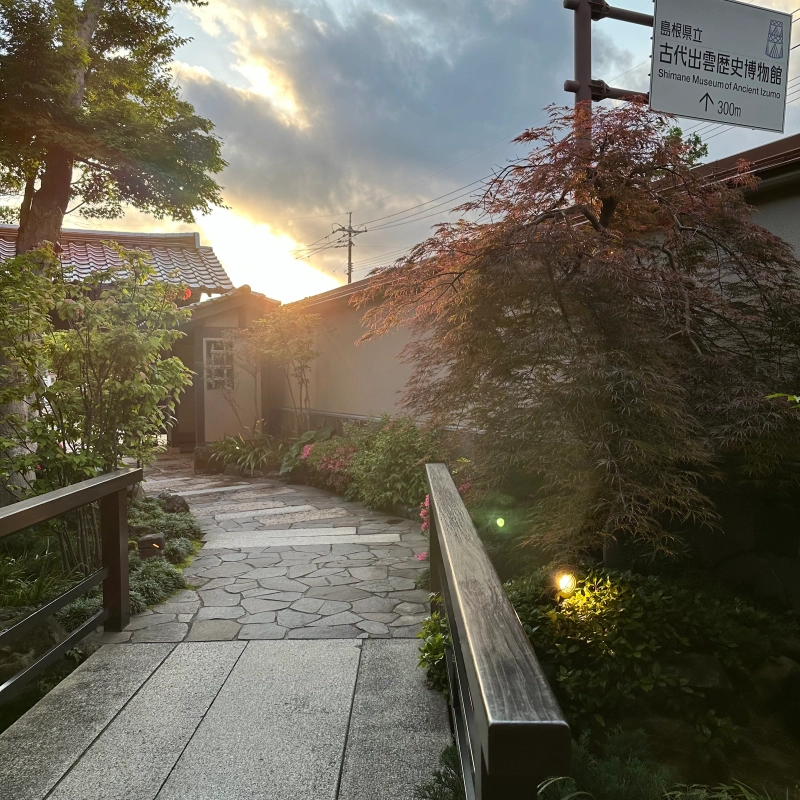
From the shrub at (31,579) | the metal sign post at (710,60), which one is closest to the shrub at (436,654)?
the shrub at (31,579)

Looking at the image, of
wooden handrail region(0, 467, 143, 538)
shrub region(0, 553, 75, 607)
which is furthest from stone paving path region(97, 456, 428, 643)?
wooden handrail region(0, 467, 143, 538)

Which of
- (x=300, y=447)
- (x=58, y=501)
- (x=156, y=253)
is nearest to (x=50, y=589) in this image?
(x=58, y=501)

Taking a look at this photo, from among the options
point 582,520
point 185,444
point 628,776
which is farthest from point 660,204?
point 185,444

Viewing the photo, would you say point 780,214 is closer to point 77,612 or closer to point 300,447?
point 77,612

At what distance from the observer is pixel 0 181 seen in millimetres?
6930

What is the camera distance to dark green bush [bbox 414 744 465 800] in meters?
2.01

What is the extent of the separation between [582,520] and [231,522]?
4.90m

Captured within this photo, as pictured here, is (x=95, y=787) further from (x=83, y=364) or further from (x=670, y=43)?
(x=670, y=43)

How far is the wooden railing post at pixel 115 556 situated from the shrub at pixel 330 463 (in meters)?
4.69

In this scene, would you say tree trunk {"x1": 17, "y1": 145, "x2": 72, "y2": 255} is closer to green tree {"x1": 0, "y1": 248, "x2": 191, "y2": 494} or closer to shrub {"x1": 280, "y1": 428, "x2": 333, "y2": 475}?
green tree {"x1": 0, "y1": 248, "x2": 191, "y2": 494}

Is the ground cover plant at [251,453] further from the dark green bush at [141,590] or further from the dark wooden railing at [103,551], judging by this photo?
the dark wooden railing at [103,551]

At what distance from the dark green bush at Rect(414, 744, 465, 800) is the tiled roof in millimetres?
9844

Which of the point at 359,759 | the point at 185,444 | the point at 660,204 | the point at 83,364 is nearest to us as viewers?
the point at 359,759

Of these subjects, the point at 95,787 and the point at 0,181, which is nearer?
the point at 95,787
